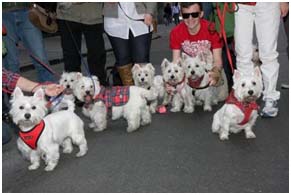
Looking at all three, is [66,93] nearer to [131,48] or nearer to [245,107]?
[131,48]

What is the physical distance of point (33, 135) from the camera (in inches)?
166

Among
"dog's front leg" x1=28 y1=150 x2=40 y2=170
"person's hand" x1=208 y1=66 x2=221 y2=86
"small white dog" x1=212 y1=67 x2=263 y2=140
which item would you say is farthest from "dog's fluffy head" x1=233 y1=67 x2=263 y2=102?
"dog's front leg" x1=28 y1=150 x2=40 y2=170

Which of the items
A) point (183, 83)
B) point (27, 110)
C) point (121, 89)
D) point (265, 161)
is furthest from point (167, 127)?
point (27, 110)

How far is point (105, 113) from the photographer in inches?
225

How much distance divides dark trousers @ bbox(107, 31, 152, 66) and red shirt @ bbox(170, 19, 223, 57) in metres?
0.45

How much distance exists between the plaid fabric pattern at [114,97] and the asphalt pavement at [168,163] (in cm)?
33

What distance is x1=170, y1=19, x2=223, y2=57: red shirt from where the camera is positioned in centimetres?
660

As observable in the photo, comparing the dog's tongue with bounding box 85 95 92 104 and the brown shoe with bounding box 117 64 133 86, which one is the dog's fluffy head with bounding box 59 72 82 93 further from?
the brown shoe with bounding box 117 64 133 86

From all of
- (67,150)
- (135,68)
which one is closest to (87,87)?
(67,150)

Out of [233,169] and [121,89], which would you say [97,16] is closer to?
[121,89]

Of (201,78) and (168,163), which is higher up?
(201,78)

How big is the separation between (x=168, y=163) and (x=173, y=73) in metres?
2.37

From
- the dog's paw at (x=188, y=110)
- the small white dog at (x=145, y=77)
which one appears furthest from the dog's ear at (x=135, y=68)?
the dog's paw at (x=188, y=110)

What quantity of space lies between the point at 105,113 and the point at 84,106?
287 mm
